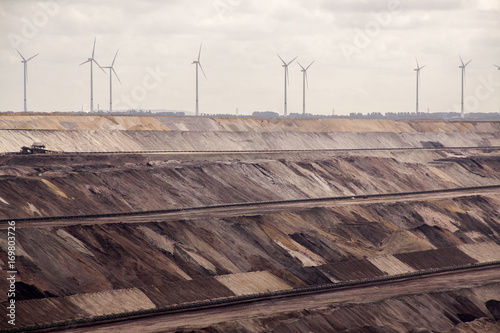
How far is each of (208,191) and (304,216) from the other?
42.3 ft

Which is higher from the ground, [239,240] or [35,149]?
[35,149]

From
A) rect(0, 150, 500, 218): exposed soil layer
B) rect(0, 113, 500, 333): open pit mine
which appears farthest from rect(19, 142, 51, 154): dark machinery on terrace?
rect(0, 150, 500, 218): exposed soil layer

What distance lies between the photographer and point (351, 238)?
196 feet

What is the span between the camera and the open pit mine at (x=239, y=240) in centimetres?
4131

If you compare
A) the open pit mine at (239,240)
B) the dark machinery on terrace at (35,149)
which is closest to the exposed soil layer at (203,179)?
the open pit mine at (239,240)

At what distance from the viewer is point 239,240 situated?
5431 cm

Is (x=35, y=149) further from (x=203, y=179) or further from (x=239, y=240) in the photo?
(x=239, y=240)

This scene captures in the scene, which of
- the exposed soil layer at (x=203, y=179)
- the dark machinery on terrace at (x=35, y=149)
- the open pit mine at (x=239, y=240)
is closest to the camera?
the open pit mine at (x=239, y=240)

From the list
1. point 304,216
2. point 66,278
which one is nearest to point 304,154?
point 304,216

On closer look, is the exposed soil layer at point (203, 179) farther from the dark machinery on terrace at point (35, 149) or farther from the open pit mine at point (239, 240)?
the dark machinery on terrace at point (35, 149)

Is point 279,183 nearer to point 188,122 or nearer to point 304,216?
point 304,216

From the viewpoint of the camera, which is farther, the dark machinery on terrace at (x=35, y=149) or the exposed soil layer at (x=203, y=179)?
the dark machinery on terrace at (x=35, y=149)

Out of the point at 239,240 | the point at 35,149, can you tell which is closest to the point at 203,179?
the point at 239,240

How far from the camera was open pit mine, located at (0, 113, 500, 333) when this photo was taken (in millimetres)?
41312
